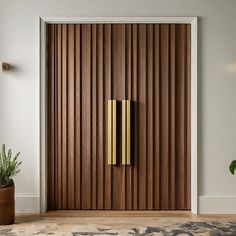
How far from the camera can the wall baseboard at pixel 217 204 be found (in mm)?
4176

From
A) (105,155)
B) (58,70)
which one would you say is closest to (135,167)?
(105,155)

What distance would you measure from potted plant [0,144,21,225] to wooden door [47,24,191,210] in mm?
526

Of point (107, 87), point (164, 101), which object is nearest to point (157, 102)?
point (164, 101)

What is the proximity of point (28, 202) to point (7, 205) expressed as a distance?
48cm

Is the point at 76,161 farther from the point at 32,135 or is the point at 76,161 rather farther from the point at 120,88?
the point at 120,88

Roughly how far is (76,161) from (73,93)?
2.46 feet

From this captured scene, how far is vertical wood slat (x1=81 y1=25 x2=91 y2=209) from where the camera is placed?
4.30 meters

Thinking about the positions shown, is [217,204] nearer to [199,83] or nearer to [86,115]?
[199,83]

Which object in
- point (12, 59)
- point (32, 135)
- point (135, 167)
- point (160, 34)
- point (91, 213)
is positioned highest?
point (160, 34)

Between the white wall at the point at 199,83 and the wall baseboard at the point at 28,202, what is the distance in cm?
1

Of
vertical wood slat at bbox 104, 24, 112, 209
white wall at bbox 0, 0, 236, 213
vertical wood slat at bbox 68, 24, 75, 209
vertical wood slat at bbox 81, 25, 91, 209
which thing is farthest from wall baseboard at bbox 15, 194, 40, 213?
vertical wood slat at bbox 104, 24, 112, 209

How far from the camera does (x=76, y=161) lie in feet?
14.2

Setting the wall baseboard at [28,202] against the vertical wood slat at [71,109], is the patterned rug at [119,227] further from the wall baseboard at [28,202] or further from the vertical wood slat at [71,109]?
the vertical wood slat at [71,109]

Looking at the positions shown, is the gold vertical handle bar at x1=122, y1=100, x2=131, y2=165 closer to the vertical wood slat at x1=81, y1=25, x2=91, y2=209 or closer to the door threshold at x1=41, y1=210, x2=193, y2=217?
the vertical wood slat at x1=81, y1=25, x2=91, y2=209
